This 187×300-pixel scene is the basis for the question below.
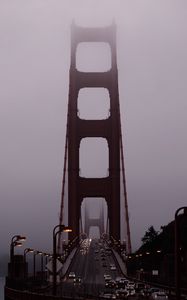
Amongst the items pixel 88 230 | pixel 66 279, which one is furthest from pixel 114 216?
pixel 88 230

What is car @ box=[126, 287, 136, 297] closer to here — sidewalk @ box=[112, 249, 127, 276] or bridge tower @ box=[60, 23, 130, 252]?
sidewalk @ box=[112, 249, 127, 276]

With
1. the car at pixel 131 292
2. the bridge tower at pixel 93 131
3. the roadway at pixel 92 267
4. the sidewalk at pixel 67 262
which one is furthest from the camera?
the bridge tower at pixel 93 131

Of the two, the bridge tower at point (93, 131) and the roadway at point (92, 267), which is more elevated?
the bridge tower at point (93, 131)

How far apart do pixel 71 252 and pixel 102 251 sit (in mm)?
11606

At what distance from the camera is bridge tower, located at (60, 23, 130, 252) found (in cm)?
7919

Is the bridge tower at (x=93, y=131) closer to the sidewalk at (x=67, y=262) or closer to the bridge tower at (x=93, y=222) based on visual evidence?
the sidewalk at (x=67, y=262)

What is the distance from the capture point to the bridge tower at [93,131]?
79.2 meters

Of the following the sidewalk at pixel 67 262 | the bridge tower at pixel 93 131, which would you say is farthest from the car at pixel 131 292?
the bridge tower at pixel 93 131

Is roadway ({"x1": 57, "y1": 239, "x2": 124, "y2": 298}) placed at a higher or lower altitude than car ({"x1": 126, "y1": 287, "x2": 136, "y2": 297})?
lower

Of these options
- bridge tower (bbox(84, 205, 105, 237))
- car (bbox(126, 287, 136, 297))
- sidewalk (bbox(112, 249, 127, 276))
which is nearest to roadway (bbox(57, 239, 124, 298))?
sidewalk (bbox(112, 249, 127, 276))

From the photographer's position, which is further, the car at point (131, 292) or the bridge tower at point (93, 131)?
the bridge tower at point (93, 131)

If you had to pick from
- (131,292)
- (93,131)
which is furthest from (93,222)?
(131,292)

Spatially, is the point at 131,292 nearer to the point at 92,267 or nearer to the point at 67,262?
the point at 92,267

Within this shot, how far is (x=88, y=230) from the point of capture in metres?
170
